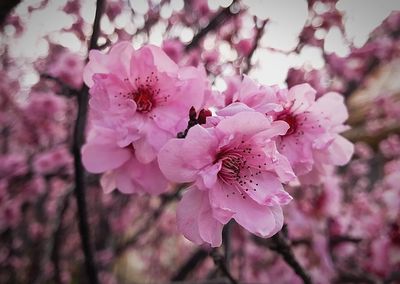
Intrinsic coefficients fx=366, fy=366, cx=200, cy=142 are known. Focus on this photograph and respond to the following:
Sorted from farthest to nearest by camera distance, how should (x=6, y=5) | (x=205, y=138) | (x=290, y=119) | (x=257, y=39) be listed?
(x=257, y=39) → (x=6, y=5) → (x=290, y=119) → (x=205, y=138)

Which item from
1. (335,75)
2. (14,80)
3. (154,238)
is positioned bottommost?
(154,238)

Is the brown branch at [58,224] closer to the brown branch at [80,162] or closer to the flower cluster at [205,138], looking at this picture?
Result: the brown branch at [80,162]

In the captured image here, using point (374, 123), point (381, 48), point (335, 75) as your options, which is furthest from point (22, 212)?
point (374, 123)

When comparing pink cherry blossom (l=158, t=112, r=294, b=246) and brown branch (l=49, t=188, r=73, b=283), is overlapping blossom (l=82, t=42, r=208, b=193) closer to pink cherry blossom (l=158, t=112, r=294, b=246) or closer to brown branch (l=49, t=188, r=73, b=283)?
pink cherry blossom (l=158, t=112, r=294, b=246)

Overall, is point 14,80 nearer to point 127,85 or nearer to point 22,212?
point 22,212

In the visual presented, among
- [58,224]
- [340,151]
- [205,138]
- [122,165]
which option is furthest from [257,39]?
[58,224]

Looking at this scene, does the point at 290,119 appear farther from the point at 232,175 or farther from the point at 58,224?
the point at 58,224

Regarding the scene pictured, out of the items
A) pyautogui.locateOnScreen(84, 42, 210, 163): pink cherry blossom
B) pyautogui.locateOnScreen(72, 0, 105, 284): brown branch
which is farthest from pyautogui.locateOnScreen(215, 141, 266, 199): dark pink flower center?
pyautogui.locateOnScreen(72, 0, 105, 284): brown branch
